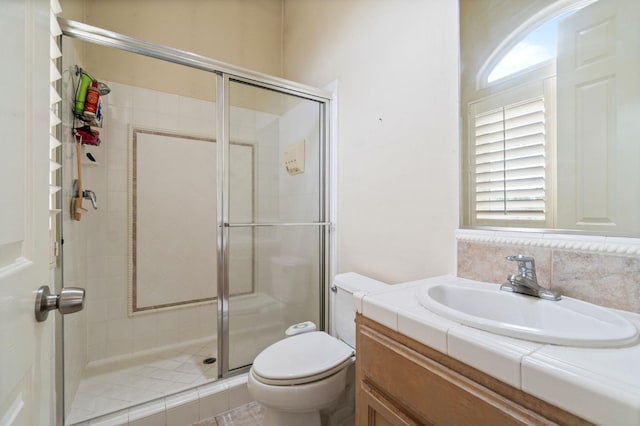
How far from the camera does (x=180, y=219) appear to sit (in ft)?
6.99

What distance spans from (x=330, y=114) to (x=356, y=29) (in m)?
0.51

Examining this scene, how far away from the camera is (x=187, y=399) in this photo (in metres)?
1.41

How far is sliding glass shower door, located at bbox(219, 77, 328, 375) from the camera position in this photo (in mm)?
1612

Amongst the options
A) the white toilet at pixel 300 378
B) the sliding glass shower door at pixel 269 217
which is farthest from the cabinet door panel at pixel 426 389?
the sliding glass shower door at pixel 269 217

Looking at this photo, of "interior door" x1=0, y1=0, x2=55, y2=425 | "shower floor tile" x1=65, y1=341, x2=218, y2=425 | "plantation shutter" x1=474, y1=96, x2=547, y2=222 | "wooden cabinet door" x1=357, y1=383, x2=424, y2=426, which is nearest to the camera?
"interior door" x1=0, y1=0, x2=55, y2=425

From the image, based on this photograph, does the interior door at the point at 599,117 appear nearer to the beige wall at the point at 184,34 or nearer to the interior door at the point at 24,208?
the interior door at the point at 24,208

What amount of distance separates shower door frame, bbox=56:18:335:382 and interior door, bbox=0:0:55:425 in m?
0.99

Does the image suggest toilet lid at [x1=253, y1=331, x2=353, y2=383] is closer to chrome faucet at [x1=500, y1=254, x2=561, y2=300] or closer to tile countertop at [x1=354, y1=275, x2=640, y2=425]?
tile countertop at [x1=354, y1=275, x2=640, y2=425]

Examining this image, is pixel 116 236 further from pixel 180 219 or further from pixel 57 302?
pixel 57 302

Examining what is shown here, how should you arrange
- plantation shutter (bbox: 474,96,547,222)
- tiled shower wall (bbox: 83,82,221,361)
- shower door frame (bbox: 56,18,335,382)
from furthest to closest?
tiled shower wall (bbox: 83,82,221,361), shower door frame (bbox: 56,18,335,382), plantation shutter (bbox: 474,96,547,222)

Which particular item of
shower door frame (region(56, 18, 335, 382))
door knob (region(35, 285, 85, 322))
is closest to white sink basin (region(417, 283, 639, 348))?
door knob (region(35, 285, 85, 322))

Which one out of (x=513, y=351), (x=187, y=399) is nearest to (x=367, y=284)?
(x=513, y=351)

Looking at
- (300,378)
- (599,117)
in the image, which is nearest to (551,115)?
(599,117)

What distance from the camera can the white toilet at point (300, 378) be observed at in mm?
1051
